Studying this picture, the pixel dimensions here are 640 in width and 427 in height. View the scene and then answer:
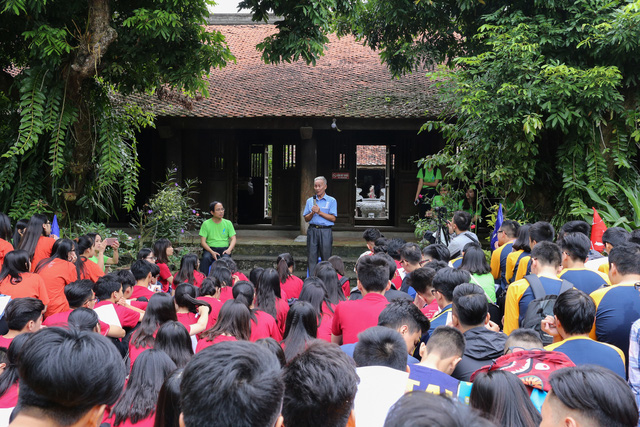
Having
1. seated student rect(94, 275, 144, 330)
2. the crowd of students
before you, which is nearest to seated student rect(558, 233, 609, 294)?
the crowd of students

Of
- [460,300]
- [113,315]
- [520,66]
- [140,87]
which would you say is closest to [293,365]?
[460,300]

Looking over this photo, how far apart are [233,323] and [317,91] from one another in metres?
10.2

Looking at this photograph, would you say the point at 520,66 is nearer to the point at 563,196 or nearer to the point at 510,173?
the point at 510,173

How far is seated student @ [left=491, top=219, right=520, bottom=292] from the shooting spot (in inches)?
233

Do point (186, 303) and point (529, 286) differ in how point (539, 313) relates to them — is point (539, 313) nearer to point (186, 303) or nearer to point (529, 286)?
point (529, 286)

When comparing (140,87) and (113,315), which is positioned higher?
(140,87)

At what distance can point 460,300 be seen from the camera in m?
3.39

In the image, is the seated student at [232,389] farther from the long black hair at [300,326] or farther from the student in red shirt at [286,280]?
the student in red shirt at [286,280]

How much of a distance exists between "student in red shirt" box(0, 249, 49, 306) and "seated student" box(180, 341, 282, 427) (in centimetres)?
352

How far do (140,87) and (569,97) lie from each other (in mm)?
7155

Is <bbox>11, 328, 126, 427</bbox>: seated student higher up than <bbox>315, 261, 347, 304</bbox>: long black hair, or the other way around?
<bbox>11, 328, 126, 427</bbox>: seated student

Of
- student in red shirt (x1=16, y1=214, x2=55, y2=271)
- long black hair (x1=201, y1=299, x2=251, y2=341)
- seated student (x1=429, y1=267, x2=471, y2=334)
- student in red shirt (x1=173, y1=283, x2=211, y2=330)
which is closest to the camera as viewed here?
long black hair (x1=201, y1=299, x2=251, y2=341)

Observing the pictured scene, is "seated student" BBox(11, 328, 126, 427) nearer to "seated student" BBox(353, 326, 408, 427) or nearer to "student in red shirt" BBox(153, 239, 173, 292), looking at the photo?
"seated student" BBox(353, 326, 408, 427)

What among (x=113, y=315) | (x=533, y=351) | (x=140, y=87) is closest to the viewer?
(x=533, y=351)
